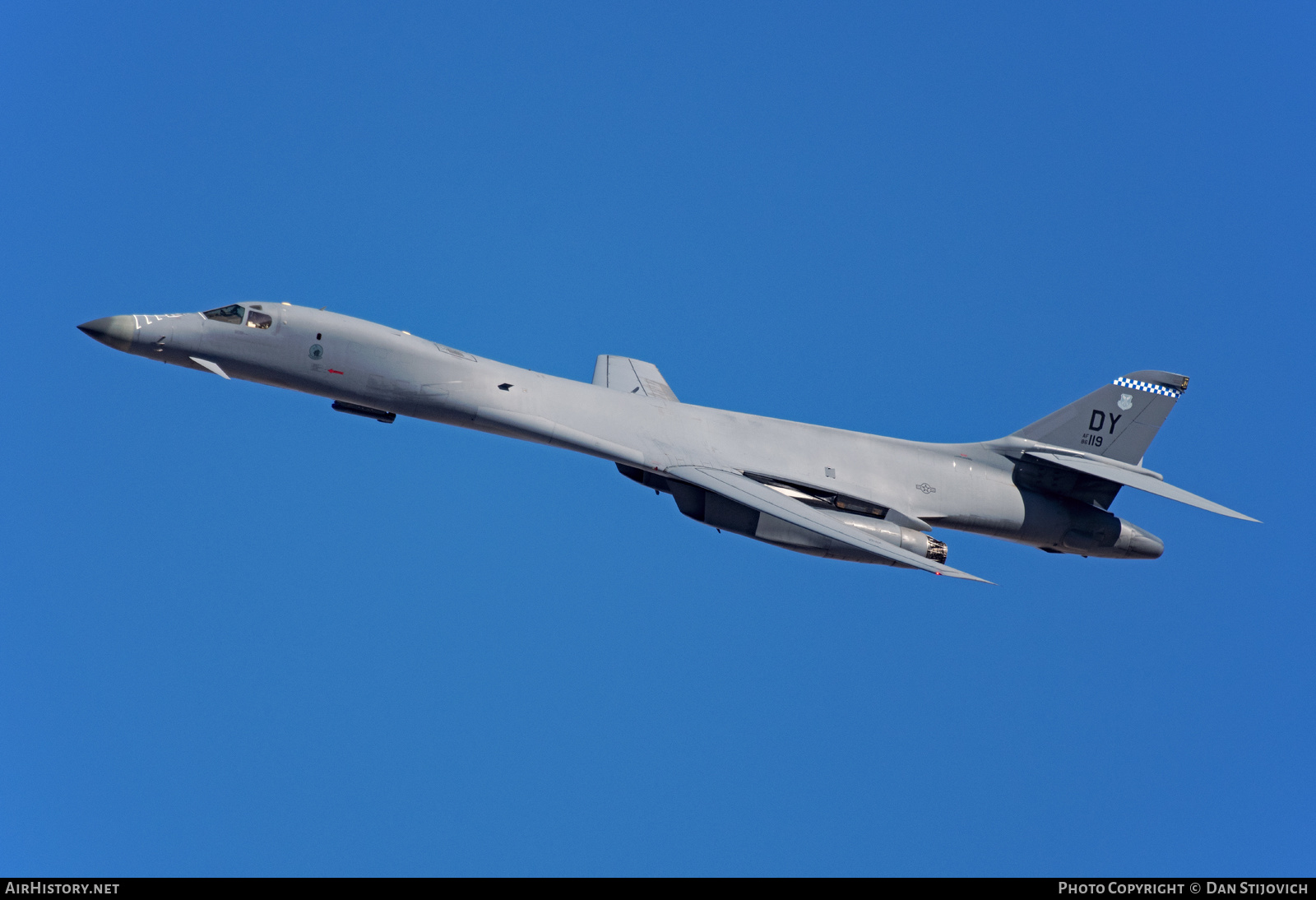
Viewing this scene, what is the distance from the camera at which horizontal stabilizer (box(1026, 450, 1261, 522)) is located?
26.5m

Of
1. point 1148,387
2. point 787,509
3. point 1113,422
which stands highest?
point 1148,387

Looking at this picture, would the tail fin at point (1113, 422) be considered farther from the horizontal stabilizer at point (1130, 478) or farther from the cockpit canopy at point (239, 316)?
the cockpit canopy at point (239, 316)

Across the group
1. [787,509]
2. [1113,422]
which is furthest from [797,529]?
[1113,422]

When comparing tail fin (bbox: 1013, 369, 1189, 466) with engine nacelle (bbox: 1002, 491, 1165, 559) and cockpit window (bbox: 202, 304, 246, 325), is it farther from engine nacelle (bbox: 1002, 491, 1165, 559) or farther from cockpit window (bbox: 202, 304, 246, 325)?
cockpit window (bbox: 202, 304, 246, 325)

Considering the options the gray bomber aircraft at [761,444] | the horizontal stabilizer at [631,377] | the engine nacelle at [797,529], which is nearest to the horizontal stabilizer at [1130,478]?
the gray bomber aircraft at [761,444]

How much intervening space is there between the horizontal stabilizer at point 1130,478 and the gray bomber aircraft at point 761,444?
5cm

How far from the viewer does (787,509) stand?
2456 cm

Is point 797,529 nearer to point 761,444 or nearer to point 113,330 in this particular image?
point 761,444

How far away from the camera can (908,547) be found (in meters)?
25.2

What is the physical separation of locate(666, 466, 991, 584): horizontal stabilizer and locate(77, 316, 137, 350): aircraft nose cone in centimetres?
954

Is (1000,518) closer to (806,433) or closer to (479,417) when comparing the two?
(806,433)

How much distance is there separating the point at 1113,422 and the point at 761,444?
26.1ft

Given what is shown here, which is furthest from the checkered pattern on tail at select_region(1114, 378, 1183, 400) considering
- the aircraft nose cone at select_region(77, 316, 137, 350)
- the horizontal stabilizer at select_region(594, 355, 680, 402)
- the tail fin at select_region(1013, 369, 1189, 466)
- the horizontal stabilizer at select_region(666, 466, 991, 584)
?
the aircraft nose cone at select_region(77, 316, 137, 350)
